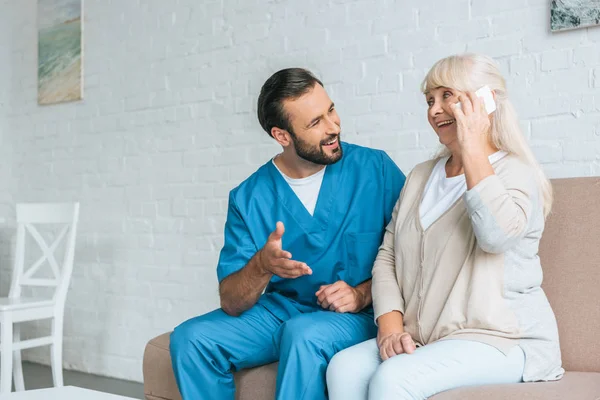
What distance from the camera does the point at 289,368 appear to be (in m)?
1.73

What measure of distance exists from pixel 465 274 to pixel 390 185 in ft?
1.78

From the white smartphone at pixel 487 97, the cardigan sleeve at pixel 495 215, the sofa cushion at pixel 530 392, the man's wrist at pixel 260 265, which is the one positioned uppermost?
the white smartphone at pixel 487 97

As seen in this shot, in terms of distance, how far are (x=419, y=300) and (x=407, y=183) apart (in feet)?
1.16

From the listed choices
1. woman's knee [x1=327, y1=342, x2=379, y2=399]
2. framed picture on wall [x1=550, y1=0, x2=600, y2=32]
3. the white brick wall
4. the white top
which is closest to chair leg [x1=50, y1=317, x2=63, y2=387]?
the white brick wall

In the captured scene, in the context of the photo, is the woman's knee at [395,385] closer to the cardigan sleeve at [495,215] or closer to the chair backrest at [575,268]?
the cardigan sleeve at [495,215]

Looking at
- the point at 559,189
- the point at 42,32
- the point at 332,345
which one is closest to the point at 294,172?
the point at 332,345

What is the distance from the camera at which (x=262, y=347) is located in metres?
1.97

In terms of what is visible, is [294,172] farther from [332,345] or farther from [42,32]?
[42,32]

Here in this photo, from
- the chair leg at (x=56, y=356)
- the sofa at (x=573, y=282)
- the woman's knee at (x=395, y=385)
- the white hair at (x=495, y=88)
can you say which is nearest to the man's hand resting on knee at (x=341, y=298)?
the sofa at (x=573, y=282)

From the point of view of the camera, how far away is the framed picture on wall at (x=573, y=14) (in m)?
2.19

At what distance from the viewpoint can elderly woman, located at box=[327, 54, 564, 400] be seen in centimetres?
155

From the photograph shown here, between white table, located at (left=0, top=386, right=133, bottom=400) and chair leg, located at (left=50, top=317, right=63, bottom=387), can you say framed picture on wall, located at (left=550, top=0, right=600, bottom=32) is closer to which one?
white table, located at (left=0, top=386, right=133, bottom=400)

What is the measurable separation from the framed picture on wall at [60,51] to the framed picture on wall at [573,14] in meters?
2.46

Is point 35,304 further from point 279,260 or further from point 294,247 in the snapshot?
point 279,260
